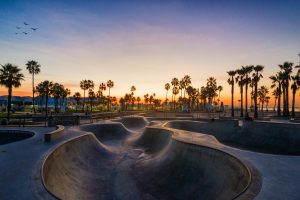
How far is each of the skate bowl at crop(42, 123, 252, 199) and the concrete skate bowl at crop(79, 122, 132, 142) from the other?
10.2 meters

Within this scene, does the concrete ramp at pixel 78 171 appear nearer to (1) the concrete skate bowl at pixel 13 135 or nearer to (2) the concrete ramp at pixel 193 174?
(2) the concrete ramp at pixel 193 174

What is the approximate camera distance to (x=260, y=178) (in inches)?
461

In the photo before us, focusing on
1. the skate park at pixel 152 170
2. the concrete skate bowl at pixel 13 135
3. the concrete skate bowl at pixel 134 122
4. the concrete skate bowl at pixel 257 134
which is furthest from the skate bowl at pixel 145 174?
the concrete skate bowl at pixel 134 122

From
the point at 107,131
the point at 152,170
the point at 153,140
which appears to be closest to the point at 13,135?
the point at 107,131

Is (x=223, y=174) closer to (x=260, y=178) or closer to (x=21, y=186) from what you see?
(x=260, y=178)

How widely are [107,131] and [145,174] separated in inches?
745

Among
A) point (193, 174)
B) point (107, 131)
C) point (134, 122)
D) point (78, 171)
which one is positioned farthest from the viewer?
point (134, 122)

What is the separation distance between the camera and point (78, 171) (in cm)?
1931

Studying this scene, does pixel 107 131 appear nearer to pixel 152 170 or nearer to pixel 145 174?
pixel 152 170

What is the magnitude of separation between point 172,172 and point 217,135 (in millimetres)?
21962

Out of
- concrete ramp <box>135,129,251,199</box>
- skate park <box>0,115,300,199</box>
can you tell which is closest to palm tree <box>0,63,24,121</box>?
skate park <box>0,115,300,199</box>

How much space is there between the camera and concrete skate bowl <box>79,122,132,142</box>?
119 ft

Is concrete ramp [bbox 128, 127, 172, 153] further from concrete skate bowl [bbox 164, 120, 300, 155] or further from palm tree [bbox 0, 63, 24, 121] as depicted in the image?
palm tree [bbox 0, 63, 24, 121]

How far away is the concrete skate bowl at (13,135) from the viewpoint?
27.8 metres
